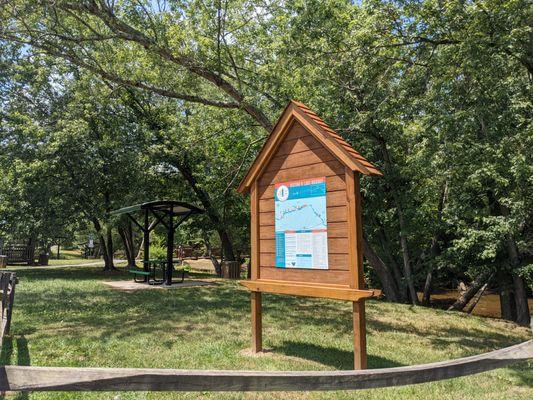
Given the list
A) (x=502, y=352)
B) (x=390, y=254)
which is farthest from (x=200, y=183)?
(x=502, y=352)

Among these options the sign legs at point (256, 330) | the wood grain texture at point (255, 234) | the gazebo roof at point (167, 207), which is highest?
the gazebo roof at point (167, 207)

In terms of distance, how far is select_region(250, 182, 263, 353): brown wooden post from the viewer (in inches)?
242

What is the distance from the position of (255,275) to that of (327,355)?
1568mm

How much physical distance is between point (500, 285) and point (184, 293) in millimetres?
9567

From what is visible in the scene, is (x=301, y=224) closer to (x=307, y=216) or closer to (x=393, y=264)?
(x=307, y=216)

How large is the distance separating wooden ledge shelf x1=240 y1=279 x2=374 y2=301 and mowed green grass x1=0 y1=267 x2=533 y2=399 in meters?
0.95

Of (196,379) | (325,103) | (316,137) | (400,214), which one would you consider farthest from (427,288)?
(196,379)

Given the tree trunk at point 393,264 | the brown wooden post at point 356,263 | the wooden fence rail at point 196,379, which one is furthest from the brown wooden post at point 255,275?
the tree trunk at point 393,264

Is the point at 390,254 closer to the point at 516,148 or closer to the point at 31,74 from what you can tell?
the point at 516,148

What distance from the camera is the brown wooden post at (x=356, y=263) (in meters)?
5.08

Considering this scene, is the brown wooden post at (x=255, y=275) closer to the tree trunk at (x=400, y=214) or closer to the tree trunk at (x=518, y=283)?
the tree trunk at (x=400, y=214)

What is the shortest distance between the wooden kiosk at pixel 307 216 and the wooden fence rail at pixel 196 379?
2237mm

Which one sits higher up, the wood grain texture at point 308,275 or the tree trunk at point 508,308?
the wood grain texture at point 308,275

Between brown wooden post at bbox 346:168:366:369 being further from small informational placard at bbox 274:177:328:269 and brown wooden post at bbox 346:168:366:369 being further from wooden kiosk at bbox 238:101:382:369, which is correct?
small informational placard at bbox 274:177:328:269
